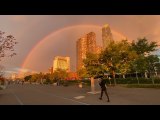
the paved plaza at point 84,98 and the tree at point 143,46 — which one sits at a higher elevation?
the tree at point 143,46

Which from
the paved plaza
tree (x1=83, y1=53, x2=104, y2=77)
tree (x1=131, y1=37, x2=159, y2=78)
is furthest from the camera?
tree (x1=83, y1=53, x2=104, y2=77)

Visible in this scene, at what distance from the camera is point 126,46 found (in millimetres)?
45812

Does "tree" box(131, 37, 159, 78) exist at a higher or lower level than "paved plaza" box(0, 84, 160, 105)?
higher

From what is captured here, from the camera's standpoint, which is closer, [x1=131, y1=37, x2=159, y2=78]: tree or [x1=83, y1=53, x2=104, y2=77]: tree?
[x1=131, y1=37, x2=159, y2=78]: tree

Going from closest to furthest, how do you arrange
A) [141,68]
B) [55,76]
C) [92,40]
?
[141,68] < [55,76] < [92,40]

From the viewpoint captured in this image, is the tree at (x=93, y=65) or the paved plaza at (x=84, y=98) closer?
the paved plaza at (x=84, y=98)

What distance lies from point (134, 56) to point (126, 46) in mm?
3187

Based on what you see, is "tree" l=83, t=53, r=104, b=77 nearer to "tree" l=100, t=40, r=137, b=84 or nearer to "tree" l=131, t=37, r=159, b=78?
"tree" l=100, t=40, r=137, b=84

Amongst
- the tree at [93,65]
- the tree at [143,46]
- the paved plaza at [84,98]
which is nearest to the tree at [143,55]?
the tree at [143,46]

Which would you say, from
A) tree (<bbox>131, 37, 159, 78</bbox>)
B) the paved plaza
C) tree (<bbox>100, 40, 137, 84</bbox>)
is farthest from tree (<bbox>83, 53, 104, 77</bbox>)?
the paved plaza

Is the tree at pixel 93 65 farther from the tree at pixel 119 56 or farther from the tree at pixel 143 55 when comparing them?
the tree at pixel 143 55
